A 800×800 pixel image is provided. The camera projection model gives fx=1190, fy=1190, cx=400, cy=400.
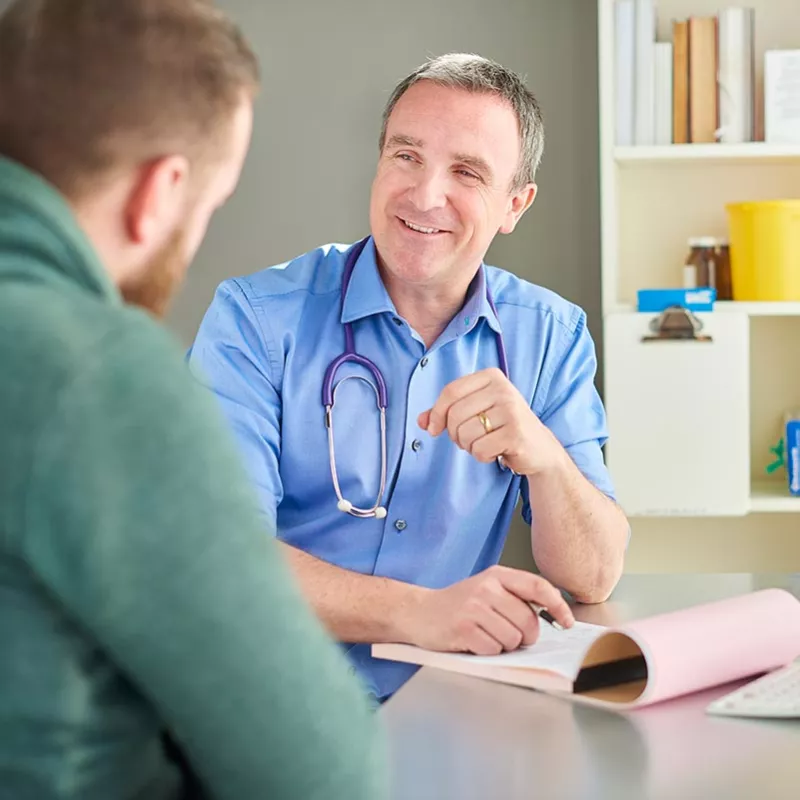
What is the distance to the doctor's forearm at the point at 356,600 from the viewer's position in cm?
138

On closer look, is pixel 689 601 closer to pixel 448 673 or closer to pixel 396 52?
pixel 448 673

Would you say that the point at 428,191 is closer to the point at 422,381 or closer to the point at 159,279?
the point at 422,381

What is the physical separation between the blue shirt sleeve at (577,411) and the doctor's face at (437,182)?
0.21m

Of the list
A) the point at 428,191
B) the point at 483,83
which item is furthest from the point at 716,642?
the point at 483,83

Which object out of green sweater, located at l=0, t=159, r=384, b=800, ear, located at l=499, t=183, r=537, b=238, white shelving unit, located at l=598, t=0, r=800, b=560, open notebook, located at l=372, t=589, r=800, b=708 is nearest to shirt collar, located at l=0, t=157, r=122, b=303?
green sweater, located at l=0, t=159, r=384, b=800

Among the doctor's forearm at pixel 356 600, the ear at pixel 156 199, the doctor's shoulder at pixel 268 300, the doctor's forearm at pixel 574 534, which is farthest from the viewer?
the doctor's shoulder at pixel 268 300

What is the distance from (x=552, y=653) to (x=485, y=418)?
0.36 meters

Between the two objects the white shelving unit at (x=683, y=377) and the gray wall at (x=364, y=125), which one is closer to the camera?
the white shelving unit at (x=683, y=377)

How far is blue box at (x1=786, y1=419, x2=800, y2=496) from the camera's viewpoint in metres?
2.79

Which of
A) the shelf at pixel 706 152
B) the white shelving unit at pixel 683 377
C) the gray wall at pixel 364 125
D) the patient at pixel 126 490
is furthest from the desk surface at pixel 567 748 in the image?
the gray wall at pixel 364 125

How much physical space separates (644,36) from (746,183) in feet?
1.61

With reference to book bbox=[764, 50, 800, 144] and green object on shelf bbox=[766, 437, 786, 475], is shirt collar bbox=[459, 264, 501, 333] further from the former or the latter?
green object on shelf bbox=[766, 437, 786, 475]

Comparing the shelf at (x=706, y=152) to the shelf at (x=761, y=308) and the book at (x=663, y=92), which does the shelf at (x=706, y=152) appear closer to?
the book at (x=663, y=92)

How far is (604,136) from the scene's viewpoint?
279 cm
